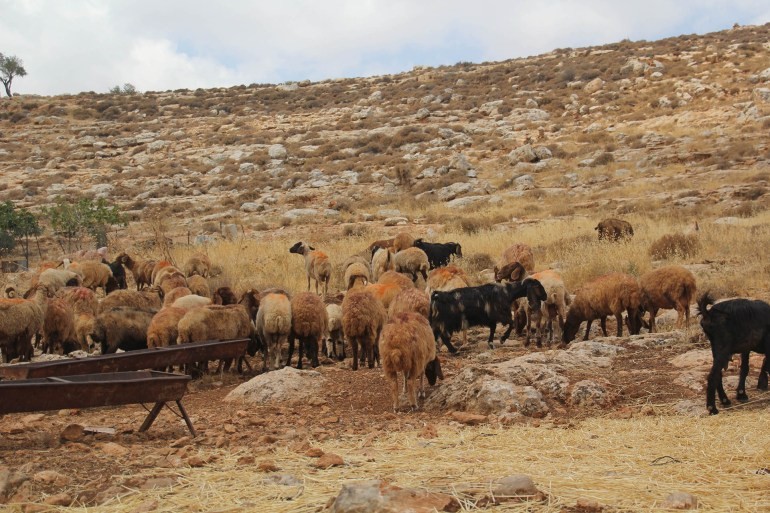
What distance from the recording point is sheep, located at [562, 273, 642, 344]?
13.4 meters

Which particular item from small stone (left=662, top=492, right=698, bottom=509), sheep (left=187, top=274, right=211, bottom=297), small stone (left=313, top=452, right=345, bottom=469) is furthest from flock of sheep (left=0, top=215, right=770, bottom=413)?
small stone (left=662, top=492, right=698, bottom=509)

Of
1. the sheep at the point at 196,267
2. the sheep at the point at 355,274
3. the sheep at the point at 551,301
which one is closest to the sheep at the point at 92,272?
the sheep at the point at 196,267

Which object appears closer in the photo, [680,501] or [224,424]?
[680,501]

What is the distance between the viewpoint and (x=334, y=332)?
46.9 feet

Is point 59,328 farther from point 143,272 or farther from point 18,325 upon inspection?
point 143,272

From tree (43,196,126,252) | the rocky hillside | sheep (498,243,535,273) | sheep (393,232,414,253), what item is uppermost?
the rocky hillside

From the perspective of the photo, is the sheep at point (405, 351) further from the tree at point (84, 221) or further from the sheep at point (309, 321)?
the tree at point (84, 221)

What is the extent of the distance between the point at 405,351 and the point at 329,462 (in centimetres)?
283

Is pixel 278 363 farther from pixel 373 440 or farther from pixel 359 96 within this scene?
pixel 359 96

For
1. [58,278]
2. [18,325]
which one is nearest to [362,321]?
[18,325]

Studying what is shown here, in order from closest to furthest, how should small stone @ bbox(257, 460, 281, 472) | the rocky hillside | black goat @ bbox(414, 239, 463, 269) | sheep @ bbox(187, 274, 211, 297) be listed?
small stone @ bbox(257, 460, 281, 472), sheep @ bbox(187, 274, 211, 297), black goat @ bbox(414, 239, 463, 269), the rocky hillside

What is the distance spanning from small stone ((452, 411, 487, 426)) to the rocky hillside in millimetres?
19867

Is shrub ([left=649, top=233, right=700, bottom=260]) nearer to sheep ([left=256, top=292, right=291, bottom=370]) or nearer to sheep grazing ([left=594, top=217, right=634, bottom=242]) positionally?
sheep grazing ([left=594, top=217, right=634, bottom=242])

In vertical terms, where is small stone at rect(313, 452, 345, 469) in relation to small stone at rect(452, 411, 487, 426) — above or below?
above
